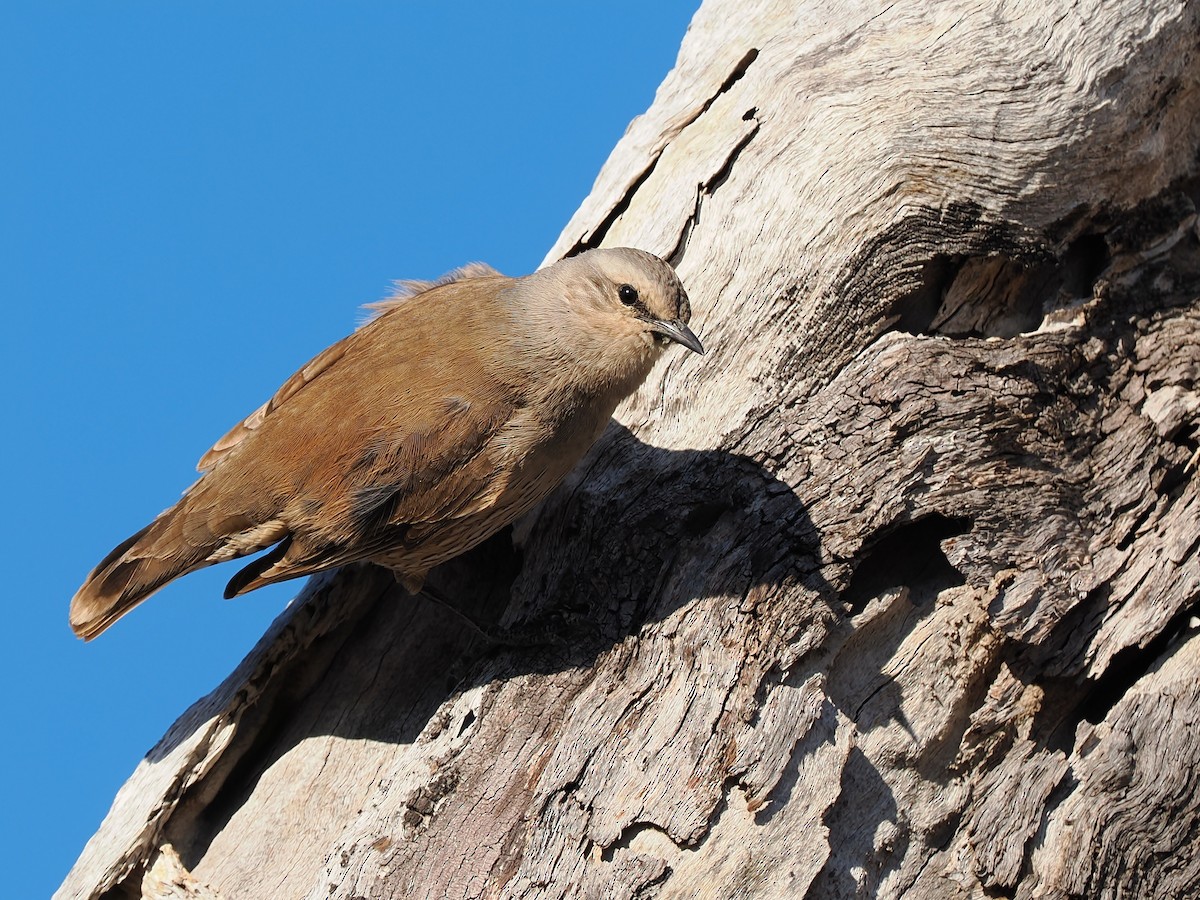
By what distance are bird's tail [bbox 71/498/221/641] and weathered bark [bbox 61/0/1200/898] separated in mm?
475

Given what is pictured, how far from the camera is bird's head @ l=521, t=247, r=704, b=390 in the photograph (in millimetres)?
4789

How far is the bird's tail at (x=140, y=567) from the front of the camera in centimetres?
508

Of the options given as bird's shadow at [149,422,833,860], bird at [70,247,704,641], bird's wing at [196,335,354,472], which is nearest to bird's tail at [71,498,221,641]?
bird at [70,247,704,641]

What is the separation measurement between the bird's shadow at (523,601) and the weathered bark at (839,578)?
16 mm

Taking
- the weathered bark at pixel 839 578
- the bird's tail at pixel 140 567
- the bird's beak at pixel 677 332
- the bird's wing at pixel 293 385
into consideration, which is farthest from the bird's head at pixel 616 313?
the bird's tail at pixel 140 567

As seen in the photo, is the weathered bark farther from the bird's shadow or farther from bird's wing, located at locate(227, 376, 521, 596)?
bird's wing, located at locate(227, 376, 521, 596)

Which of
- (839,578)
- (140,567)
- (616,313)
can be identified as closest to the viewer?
(839,578)

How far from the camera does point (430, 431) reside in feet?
15.8

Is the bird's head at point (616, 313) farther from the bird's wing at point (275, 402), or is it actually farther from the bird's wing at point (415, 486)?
the bird's wing at point (275, 402)

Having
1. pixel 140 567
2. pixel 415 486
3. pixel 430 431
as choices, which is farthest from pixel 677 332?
pixel 140 567

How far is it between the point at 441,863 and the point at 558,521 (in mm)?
1383

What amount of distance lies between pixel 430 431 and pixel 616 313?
838 millimetres

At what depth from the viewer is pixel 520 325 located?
504cm

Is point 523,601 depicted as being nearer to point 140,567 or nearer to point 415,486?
point 415,486
